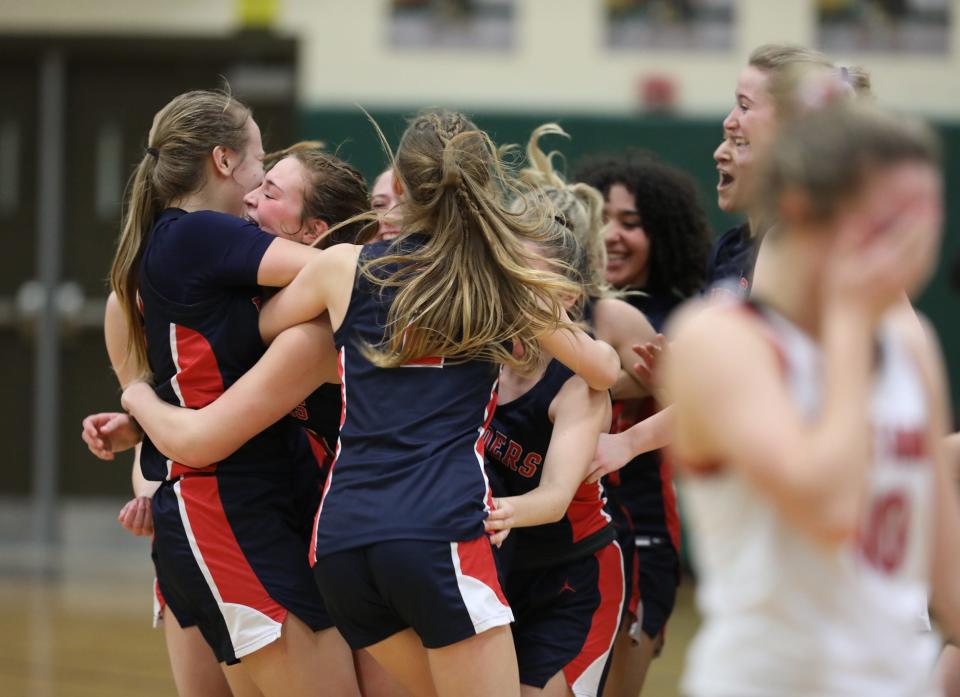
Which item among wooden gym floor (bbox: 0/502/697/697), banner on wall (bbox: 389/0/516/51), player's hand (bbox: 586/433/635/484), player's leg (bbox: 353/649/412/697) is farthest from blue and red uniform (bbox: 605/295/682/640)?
banner on wall (bbox: 389/0/516/51)

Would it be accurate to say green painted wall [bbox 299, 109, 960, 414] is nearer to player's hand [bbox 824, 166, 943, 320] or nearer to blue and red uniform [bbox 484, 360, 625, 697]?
blue and red uniform [bbox 484, 360, 625, 697]

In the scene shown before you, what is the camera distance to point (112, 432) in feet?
9.41

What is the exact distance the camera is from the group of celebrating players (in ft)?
4.71

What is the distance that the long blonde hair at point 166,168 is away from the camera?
108 inches

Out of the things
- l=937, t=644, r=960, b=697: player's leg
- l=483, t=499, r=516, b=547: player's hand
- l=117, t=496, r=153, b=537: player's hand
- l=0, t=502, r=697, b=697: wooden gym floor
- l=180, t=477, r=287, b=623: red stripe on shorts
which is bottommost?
l=0, t=502, r=697, b=697: wooden gym floor

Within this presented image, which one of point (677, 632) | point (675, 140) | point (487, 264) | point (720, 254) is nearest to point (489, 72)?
point (675, 140)

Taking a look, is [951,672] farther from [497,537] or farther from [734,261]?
[497,537]

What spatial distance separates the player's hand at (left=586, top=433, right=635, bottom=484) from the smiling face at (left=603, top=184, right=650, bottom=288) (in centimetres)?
92

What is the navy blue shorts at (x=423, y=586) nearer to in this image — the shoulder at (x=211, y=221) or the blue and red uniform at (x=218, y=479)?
the blue and red uniform at (x=218, y=479)

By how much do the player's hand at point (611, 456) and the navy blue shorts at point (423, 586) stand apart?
0.51 metres

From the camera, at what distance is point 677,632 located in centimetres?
601

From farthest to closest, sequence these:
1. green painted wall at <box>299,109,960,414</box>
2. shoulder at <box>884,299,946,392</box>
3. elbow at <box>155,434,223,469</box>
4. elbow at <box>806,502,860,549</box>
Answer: green painted wall at <box>299,109,960,414</box>
elbow at <box>155,434,223,469</box>
shoulder at <box>884,299,946,392</box>
elbow at <box>806,502,860,549</box>

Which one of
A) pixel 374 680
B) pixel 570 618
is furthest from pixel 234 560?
pixel 570 618

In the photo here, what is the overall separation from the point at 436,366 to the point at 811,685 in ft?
3.52
